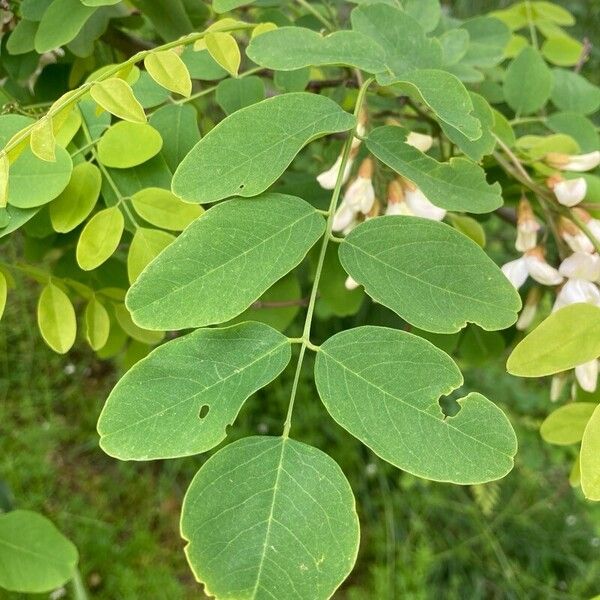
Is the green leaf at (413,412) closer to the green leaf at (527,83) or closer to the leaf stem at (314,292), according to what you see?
the leaf stem at (314,292)

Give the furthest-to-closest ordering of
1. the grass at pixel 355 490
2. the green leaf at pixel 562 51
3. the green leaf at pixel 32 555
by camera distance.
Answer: the grass at pixel 355 490 < the green leaf at pixel 562 51 < the green leaf at pixel 32 555

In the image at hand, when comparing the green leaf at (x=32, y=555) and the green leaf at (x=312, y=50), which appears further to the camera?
the green leaf at (x=32, y=555)

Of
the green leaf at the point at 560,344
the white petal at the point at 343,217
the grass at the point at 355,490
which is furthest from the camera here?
the grass at the point at 355,490

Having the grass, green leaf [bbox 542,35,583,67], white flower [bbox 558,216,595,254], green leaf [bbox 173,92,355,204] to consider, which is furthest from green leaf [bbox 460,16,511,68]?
the grass

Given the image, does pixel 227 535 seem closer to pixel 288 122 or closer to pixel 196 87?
pixel 288 122

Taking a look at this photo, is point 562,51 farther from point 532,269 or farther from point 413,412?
point 413,412

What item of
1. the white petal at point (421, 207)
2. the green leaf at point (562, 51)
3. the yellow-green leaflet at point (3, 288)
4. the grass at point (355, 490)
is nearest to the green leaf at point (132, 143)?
the yellow-green leaflet at point (3, 288)
